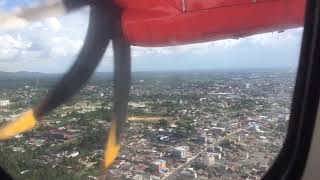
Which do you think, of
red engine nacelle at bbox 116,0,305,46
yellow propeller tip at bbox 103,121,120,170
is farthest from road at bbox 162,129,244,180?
red engine nacelle at bbox 116,0,305,46

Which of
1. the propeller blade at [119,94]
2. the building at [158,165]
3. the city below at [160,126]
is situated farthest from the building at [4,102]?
the building at [158,165]

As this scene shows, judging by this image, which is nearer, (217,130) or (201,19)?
(201,19)

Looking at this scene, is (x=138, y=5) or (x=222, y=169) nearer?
(x=138, y=5)

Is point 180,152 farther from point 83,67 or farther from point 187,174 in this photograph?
point 83,67

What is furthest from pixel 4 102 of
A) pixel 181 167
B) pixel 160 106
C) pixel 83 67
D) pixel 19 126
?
pixel 181 167

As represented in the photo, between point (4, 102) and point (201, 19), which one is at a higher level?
point (201, 19)

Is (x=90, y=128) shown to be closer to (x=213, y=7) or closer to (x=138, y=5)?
(x=138, y=5)

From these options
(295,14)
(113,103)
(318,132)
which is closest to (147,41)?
(113,103)

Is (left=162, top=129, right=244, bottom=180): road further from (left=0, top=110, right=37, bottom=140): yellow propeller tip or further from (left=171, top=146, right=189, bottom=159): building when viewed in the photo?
(left=0, top=110, right=37, bottom=140): yellow propeller tip

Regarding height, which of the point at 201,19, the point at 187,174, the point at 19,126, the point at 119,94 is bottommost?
the point at 187,174
